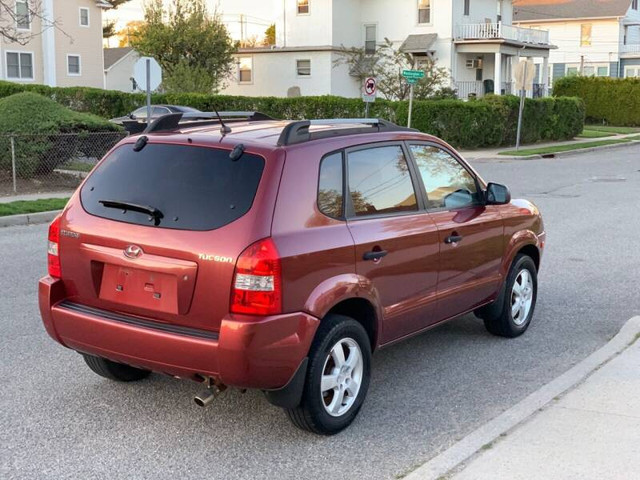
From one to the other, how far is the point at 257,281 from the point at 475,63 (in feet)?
162

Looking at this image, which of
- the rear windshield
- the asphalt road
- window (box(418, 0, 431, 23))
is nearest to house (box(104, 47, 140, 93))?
window (box(418, 0, 431, 23))

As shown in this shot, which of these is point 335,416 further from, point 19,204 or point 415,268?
point 19,204

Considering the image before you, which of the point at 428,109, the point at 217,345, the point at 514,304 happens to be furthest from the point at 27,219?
the point at 428,109

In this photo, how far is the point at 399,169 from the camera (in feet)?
17.7

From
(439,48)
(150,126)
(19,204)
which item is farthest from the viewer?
(439,48)

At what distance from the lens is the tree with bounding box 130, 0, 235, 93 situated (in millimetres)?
49094

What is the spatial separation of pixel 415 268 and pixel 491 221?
1116 millimetres

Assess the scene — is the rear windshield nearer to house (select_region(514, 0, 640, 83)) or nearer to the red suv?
the red suv

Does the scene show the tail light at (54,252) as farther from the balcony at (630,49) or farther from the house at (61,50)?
the balcony at (630,49)

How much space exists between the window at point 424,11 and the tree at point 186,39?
11456 mm

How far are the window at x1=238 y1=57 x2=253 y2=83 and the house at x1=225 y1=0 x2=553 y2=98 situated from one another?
1.40 m

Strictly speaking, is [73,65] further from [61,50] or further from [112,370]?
[112,370]

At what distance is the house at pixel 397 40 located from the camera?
4850 centimetres

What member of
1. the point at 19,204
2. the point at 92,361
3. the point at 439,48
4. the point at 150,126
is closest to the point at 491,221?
the point at 150,126
